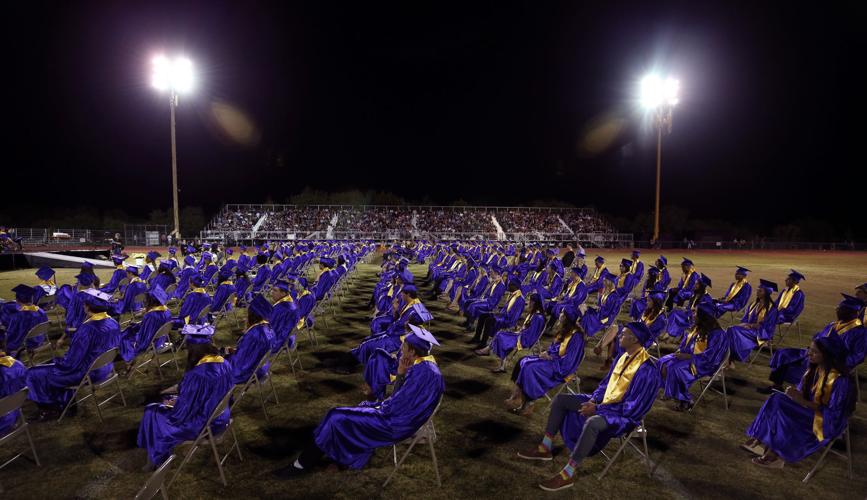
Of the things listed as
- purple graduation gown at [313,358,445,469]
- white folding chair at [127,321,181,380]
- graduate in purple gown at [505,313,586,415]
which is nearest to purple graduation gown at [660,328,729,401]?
graduate in purple gown at [505,313,586,415]

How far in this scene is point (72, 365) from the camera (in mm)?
5133

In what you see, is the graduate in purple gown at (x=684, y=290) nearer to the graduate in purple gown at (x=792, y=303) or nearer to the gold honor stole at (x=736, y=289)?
the gold honor stole at (x=736, y=289)

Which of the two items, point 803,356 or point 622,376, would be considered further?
point 803,356

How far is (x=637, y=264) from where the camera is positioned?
13.7 meters

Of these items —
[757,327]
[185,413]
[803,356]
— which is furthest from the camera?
[757,327]

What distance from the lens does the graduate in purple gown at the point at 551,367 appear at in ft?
17.8

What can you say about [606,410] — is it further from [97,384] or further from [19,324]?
[19,324]

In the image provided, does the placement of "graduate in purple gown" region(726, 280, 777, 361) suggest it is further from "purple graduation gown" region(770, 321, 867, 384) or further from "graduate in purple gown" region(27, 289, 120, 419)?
"graduate in purple gown" region(27, 289, 120, 419)

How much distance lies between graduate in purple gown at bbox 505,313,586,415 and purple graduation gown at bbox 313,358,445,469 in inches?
70.9

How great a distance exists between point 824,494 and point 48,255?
27522mm

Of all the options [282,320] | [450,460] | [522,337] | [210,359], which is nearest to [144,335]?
[282,320]

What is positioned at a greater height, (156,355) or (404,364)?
(404,364)

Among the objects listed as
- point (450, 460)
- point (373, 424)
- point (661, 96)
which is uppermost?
point (661, 96)

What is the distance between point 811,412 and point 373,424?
3.91 metres
